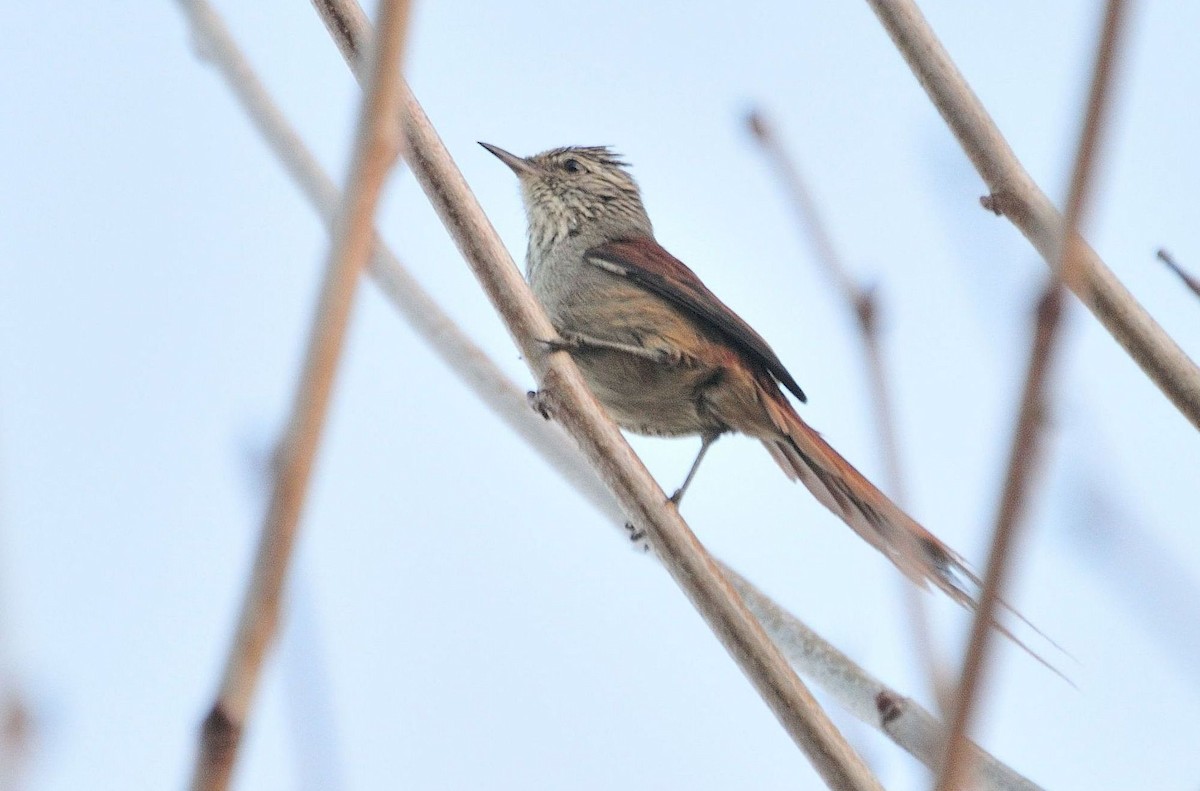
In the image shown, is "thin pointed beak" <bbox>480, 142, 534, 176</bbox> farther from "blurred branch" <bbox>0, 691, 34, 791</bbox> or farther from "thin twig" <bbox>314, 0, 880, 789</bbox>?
"blurred branch" <bbox>0, 691, 34, 791</bbox>

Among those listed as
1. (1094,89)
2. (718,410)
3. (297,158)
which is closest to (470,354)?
(297,158)

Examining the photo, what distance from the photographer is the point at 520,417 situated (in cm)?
382

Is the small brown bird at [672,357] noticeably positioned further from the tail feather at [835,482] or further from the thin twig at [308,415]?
the thin twig at [308,415]

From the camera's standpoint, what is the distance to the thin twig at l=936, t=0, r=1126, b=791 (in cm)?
105

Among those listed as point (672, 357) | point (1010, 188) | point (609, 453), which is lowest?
point (609, 453)

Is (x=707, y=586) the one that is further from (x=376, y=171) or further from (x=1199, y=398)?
(x=376, y=171)

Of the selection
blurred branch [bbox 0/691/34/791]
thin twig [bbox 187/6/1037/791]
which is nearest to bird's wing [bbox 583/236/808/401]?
thin twig [bbox 187/6/1037/791]

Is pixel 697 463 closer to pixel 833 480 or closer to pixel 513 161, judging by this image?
pixel 833 480

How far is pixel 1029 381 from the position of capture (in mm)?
1083

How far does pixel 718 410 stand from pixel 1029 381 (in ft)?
12.7

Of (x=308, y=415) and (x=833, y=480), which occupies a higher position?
(x=833, y=480)

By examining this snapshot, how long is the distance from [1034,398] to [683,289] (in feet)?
13.2

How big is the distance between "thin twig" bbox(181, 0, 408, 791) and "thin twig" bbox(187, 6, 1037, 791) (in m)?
1.39

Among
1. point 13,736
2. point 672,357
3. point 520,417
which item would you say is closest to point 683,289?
point 672,357
